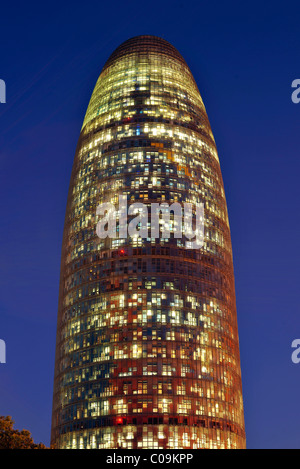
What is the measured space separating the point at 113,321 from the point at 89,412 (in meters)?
27.3

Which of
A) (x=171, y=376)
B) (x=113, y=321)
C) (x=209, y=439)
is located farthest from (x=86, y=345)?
(x=209, y=439)

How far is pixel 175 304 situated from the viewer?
19762 cm

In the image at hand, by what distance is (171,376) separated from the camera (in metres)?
186

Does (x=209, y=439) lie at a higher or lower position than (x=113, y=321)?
lower
